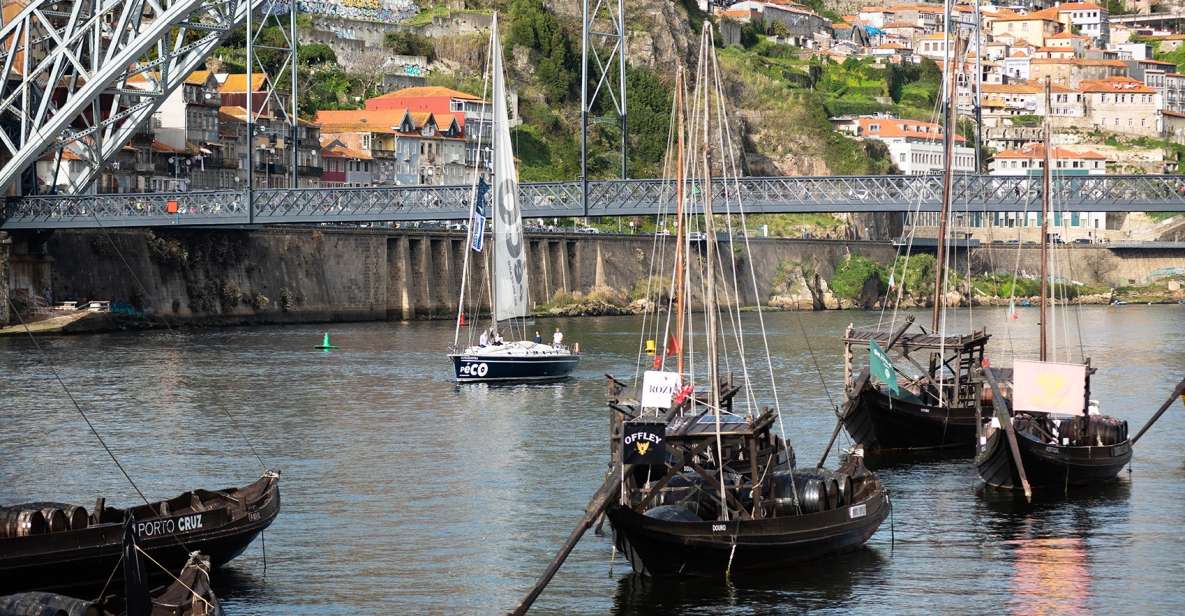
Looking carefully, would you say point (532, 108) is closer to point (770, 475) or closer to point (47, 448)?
point (47, 448)

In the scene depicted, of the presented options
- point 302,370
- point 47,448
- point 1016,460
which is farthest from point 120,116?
point 1016,460

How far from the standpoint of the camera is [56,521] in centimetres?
3030

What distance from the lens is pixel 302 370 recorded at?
77125mm

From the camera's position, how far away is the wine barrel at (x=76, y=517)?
30391 mm

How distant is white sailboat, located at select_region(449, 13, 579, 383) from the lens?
7131 cm

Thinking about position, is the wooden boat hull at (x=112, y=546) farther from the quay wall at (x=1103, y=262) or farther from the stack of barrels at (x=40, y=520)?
the quay wall at (x=1103, y=262)

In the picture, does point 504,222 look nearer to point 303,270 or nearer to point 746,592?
point 746,592

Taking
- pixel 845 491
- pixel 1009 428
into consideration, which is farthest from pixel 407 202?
pixel 845 491

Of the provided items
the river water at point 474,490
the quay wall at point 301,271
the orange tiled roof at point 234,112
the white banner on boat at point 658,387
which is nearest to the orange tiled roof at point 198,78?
the orange tiled roof at point 234,112

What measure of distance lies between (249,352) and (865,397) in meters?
44.0

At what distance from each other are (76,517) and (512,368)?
42.1 m

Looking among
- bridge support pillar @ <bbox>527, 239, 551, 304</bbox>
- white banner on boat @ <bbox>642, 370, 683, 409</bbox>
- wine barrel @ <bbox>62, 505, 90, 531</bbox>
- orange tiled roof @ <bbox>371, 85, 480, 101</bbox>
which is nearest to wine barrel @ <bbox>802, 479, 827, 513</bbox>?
white banner on boat @ <bbox>642, 370, 683, 409</bbox>

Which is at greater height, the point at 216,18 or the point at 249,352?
the point at 216,18

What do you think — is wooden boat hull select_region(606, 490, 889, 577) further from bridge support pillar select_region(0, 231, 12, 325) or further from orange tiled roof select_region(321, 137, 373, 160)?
orange tiled roof select_region(321, 137, 373, 160)
